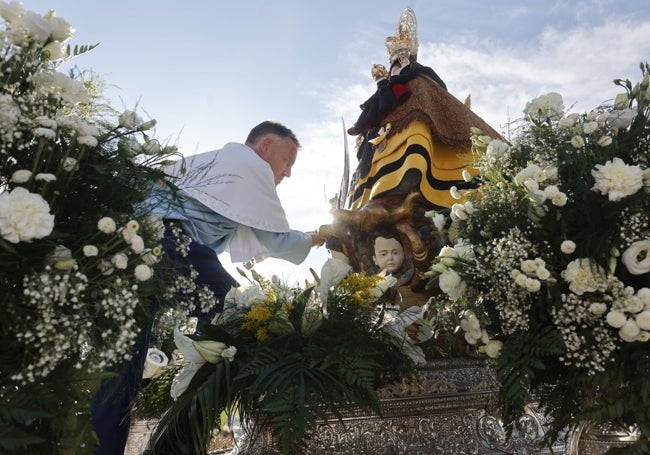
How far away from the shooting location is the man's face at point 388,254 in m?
3.50

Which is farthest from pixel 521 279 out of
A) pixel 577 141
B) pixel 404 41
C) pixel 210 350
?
pixel 404 41

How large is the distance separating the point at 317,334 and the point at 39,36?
1247 mm

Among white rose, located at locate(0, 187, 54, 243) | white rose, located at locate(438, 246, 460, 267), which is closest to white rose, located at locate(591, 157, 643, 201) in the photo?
white rose, located at locate(438, 246, 460, 267)

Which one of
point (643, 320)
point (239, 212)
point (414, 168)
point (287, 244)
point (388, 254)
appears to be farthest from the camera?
point (414, 168)

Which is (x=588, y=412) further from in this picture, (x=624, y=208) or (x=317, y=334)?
(x=317, y=334)

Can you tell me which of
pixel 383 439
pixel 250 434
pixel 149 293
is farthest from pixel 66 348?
pixel 383 439

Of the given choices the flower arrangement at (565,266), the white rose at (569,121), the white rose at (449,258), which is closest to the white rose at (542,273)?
the flower arrangement at (565,266)

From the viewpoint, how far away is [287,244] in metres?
3.38

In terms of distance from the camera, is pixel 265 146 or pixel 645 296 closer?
pixel 645 296

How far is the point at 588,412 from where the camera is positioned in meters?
1.93

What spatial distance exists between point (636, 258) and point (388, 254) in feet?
5.69

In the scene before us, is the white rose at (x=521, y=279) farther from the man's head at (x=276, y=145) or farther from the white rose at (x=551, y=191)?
the man's head at (x=276, y=145)

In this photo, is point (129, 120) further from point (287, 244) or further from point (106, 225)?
point (287, 244)

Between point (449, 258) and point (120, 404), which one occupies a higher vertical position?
point (449, 258)
